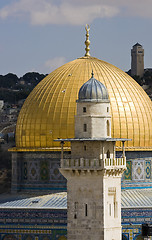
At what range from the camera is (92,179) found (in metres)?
39.0

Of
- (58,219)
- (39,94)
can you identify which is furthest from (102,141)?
(39,94)

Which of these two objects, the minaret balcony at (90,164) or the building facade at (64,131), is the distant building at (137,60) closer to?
the building facade at (64,131)

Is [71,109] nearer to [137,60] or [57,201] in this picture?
[57,201]

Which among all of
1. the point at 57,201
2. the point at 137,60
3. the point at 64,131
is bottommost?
the point at 57,201

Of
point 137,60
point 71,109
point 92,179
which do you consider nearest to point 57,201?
point 71,109

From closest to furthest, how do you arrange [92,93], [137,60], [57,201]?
[92,93] → [57,201] → [137,60]

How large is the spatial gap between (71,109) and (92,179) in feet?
45.9

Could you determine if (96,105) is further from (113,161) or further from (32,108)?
(32,108)

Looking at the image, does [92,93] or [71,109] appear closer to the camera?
[92,93]

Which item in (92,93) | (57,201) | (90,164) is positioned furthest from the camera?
(57,201)

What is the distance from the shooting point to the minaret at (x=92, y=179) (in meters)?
38.9

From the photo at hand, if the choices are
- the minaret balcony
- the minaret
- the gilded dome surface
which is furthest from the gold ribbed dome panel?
the minaret balcony

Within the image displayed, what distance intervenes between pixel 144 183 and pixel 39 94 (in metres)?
6.67

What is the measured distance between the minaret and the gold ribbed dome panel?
1286 centimetres
